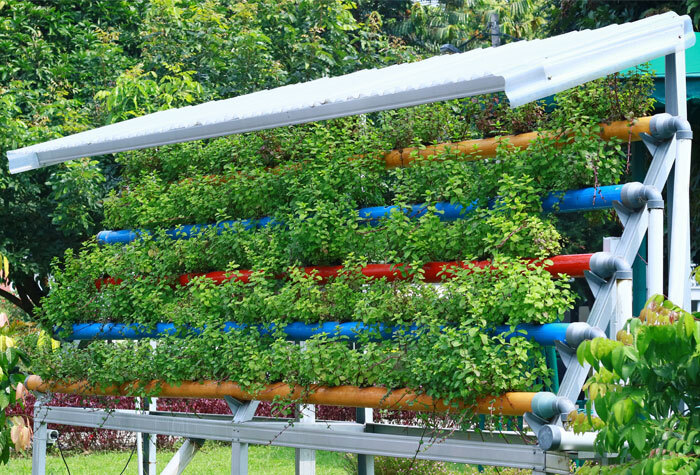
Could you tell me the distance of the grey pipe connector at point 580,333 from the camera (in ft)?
13.3

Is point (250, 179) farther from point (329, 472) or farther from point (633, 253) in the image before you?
point (329, 472)

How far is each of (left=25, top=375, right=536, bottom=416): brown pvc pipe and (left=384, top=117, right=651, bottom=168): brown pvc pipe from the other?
1.35m

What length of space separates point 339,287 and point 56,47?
7.59 m

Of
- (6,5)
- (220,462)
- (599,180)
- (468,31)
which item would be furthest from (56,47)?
(468,31)

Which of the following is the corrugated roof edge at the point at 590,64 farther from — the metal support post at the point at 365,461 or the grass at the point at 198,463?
the grass at the point at 198,463

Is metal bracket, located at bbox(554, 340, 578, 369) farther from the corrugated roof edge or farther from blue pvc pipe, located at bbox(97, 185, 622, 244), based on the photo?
the corrugated roof edge

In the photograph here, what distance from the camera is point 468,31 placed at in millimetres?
25406

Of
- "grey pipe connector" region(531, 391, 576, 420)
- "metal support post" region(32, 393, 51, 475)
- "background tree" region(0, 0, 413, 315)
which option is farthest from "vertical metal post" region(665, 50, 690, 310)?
A: "background tree" region(0, 0, 413, 315)

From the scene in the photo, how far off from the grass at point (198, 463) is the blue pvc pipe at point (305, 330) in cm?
473

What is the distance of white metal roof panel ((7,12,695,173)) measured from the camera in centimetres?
389

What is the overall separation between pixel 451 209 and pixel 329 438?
139cm

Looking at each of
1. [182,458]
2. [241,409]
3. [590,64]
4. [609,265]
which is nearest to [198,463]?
[182,458]

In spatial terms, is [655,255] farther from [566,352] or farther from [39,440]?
[39,440]

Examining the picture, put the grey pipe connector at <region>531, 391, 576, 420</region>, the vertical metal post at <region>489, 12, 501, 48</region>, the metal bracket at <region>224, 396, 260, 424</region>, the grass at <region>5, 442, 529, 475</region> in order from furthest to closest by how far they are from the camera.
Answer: the vertical metal post at <region>489, 12, 501, 48</region>
the grass at <region>5, 442, 529, 475</region>
the metal bracket at <region>224, 396, 260, 424</region>
the grey pipe connector at <region>531, 391, 576, 420</region>
